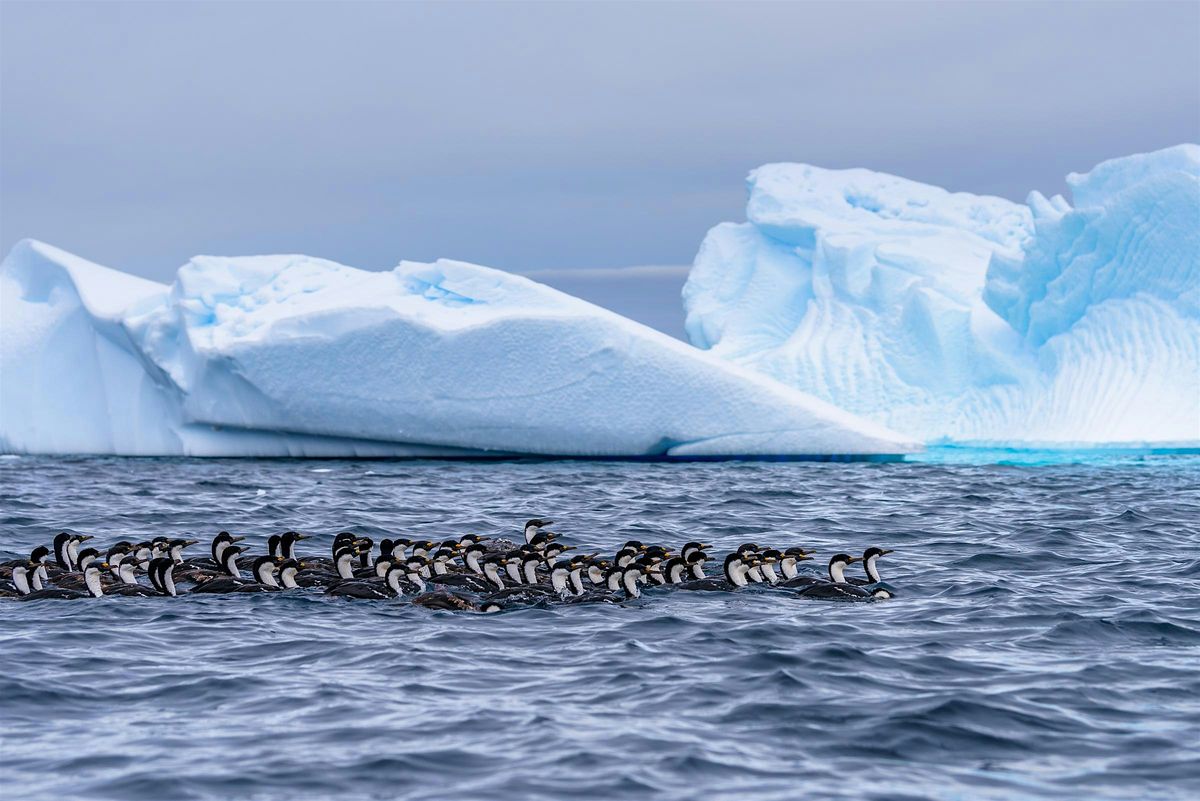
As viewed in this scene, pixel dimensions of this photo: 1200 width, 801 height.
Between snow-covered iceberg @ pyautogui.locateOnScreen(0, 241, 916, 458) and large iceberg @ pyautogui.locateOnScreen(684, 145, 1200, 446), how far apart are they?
5089mm

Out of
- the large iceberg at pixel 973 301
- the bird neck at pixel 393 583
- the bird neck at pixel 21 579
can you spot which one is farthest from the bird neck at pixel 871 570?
the large iceberg at pixel 973 301

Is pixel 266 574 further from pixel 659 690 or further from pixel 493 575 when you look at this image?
pixel 659 690

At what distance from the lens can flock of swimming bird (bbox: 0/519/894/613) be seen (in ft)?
41.2

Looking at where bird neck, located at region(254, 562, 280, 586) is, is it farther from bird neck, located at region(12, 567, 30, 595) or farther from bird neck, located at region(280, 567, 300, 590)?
bird neck, located at region(12, 567, 30, 595)

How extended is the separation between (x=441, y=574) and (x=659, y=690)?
4536 millimetres

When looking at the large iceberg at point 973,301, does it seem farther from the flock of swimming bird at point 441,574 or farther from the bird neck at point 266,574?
the bird neck at point 266,574

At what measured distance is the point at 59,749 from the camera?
7.81 meters

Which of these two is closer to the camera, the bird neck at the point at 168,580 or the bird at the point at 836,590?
the bird at the point at 836,590

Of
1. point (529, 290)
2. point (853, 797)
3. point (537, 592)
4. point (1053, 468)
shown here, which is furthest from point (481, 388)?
point (853, 797)

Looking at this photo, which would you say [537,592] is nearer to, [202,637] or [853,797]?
[202,637]

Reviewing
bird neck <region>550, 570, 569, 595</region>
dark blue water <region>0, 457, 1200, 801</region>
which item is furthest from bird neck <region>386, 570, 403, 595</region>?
bird neck <region>550, 570, 569, 595</region>

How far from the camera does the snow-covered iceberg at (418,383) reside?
94.5 ft

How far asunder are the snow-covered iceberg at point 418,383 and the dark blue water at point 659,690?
12.0m

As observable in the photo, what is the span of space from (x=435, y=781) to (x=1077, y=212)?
27.4 metres
